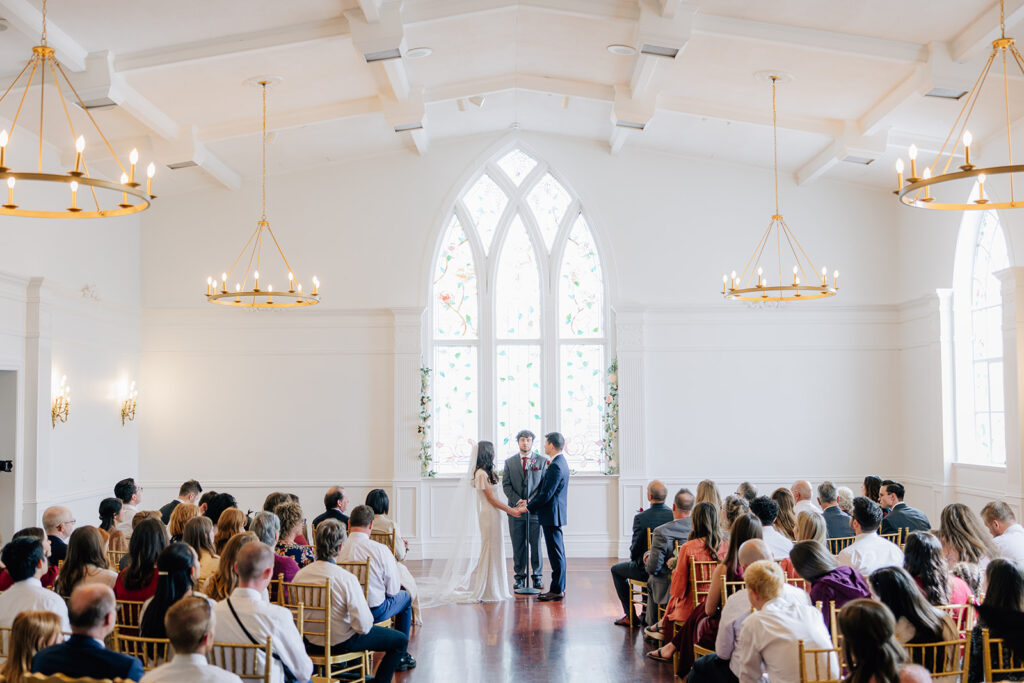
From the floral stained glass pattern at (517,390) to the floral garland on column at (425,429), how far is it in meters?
0.84

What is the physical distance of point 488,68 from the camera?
30.4ft

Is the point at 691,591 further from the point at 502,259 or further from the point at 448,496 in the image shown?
the point at 502,259

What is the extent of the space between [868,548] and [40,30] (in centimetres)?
624

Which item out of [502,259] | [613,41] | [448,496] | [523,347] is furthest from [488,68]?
[448,496]

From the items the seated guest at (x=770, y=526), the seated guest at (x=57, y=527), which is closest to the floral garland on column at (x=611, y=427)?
the seated guest at (x=770, y=526)

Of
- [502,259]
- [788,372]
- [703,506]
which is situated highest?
[502,259]

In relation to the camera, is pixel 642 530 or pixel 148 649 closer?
pixel 148 649

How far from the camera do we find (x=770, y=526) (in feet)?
19.9

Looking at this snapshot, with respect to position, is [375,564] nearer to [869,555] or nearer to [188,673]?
[188,673]

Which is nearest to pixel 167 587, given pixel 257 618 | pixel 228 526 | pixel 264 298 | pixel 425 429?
pixel 257 618

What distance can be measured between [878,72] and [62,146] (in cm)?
734

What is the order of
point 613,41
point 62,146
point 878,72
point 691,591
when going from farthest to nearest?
point 62,146 → point 613,41 → point 878,72 → point 691,591

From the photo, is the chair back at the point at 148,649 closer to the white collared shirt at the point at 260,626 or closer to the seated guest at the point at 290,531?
the white collared shirt at the point at 260,626

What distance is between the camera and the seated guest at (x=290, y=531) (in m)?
5.57
